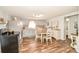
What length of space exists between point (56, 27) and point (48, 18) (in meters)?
0.30

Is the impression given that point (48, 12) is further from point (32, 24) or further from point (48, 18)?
point (32, 24)

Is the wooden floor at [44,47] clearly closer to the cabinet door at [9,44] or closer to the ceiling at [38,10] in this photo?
the cabinet door at [9,44]

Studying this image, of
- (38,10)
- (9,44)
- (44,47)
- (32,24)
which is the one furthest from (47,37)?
(9,44)

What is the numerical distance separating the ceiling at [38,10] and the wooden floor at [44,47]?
→ 63 cm

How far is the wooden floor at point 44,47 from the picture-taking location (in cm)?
220

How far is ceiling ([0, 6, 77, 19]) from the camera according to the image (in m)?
2.07

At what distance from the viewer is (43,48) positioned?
2240mm

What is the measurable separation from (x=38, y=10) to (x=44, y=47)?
2.88 ft

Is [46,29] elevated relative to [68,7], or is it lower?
lower

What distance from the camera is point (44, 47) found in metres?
2.25

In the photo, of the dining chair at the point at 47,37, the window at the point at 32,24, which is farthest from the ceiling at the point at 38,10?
the dining chair at the point at 47,37

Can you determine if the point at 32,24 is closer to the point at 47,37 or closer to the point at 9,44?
the point at 47,37
